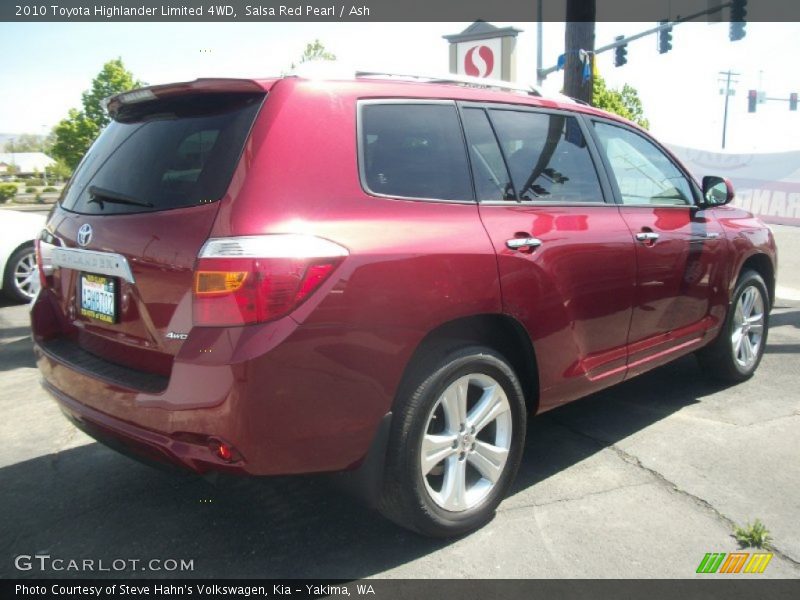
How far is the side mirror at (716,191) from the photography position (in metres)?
4.52

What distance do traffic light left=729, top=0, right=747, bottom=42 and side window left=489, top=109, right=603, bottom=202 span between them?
45.0ft

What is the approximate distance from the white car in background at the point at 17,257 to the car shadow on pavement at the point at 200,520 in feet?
16.5

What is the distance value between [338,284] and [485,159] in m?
1.13

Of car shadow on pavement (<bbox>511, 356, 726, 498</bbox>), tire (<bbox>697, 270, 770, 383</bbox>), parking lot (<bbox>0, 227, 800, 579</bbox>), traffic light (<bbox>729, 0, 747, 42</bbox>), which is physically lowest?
car shadow on pavement (<bbox>511, 356, 726, 498</bbox>)

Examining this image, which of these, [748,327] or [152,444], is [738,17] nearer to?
[748,327]

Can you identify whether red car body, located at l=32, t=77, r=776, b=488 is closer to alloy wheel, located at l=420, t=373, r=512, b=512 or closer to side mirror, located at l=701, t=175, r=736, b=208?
alloy wheel, located at l=420, t=373, r=512, b=512

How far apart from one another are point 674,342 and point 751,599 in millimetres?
1868

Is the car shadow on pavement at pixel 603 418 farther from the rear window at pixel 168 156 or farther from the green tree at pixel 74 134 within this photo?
the green tree at pixel 74 134

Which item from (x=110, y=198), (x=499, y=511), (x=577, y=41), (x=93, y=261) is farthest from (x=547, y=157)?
(x=577, y=41)

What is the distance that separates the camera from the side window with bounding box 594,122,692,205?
3.90 meters

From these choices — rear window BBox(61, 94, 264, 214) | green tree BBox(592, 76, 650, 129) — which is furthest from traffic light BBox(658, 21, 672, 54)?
rear window BBox(61, 94, 264, 214)

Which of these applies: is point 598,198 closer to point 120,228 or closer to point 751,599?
point 751,599

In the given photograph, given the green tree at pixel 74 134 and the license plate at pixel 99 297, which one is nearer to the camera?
the license plate at pixel 99 297

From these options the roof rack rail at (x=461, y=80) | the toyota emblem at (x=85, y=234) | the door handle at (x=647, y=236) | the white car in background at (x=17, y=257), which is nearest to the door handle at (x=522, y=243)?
the roof rack rail at (x=461, y=80)
